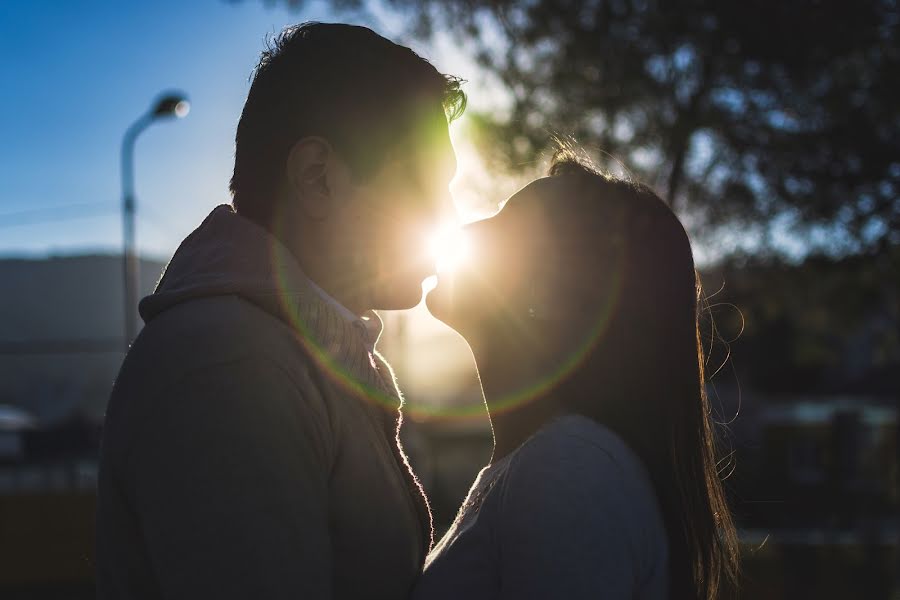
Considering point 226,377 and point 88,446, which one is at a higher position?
point 226,377

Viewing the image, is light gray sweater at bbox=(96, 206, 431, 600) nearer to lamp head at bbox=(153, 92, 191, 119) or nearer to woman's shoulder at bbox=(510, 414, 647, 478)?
woman's shoulder at bbox=(510, 414, 647, 478)

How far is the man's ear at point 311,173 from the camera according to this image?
5.25 ft

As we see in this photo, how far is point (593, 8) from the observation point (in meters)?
9.46

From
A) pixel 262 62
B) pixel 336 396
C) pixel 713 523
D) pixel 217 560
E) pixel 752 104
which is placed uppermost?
pixel 752 104

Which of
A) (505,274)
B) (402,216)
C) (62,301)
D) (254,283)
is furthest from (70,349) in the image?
(62,301)

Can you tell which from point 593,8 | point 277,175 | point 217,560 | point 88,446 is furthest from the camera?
point 88,446

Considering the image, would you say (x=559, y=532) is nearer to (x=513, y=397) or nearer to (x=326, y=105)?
(x=513, y=397)

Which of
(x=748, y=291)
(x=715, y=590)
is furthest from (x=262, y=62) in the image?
(x=748, y=291)

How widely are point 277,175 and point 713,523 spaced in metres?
1.36

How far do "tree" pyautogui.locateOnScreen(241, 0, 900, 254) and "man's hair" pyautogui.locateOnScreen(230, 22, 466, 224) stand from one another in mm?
6846

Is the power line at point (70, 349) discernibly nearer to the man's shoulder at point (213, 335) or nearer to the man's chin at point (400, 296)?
the man's chin at point (400, 296)

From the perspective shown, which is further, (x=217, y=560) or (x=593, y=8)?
(x=593, y=8)

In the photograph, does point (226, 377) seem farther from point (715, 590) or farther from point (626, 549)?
point (715, 590)

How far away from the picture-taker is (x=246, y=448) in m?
1.22
